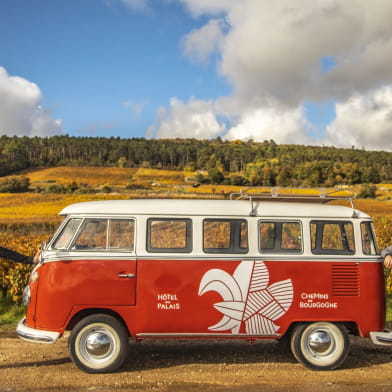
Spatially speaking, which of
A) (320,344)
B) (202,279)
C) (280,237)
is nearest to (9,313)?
(202,279)

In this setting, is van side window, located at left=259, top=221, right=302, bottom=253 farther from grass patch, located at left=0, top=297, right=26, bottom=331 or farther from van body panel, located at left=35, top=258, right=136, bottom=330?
grass patch, located at left=0, top=297, right=26, bottom=331

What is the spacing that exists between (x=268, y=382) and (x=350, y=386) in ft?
3.76

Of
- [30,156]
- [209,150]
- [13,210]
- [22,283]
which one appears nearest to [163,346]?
[22,283]

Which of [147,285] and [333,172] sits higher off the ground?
[333,172]

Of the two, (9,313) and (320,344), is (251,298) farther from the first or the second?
(9,313)

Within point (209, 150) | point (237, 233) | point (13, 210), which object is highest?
point (209, 150)

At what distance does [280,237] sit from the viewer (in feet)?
21.9

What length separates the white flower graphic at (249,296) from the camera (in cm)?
641

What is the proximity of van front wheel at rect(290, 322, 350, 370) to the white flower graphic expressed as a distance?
482mm

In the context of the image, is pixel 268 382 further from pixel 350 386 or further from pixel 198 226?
pixel 198 226

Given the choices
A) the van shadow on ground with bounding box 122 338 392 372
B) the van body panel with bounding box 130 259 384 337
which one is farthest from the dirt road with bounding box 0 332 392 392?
the van body panel with bounding box 130 259 384 337

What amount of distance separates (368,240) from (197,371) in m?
3.37

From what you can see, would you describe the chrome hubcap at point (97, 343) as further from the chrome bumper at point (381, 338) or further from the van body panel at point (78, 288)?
the chrome bumper at point (381, 338)

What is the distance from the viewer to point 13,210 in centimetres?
5253
